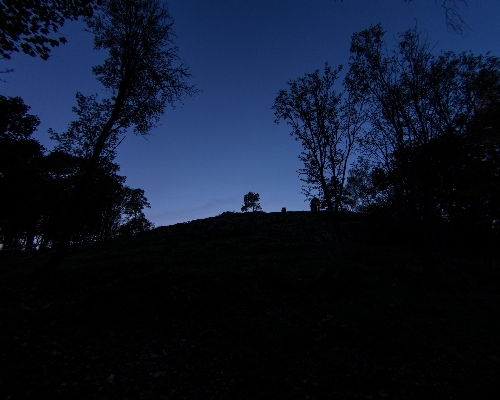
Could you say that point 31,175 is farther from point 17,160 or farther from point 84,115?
point 84,115

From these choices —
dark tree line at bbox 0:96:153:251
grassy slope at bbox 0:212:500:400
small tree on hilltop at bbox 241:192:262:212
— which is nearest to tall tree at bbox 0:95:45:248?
dark tree line at bbox 0:96:153:251

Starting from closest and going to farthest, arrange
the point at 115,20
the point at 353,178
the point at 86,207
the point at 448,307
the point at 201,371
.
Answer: the point at 201,371 < the point at 448,307 < the point at 115,20 < the point at 86,207 < the point at 353,178

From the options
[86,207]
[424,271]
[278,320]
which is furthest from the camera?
[86,207]

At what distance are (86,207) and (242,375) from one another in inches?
1220

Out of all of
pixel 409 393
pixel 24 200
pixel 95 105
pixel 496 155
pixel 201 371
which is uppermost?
pixel 95 105

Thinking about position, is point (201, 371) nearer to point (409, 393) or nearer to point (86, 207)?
point (409, 393)

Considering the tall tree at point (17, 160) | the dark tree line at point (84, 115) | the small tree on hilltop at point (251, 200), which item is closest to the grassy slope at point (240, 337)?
the dark tree line at point (84, 115)

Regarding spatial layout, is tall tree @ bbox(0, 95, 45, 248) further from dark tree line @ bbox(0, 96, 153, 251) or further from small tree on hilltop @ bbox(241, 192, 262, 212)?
small tree on hilltop @ bbox(241, 192, 262, 212)

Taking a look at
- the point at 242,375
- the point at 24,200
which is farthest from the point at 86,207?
the point at 242,375

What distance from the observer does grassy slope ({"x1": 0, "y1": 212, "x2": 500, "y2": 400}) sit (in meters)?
4.21

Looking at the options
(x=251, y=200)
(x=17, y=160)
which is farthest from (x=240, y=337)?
(x=251, y=200)

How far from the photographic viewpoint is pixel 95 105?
42.9ft

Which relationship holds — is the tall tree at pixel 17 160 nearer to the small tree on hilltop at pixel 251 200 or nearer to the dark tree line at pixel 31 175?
the dark tree line at pixel 31 175

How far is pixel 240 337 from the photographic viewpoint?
231 inches
